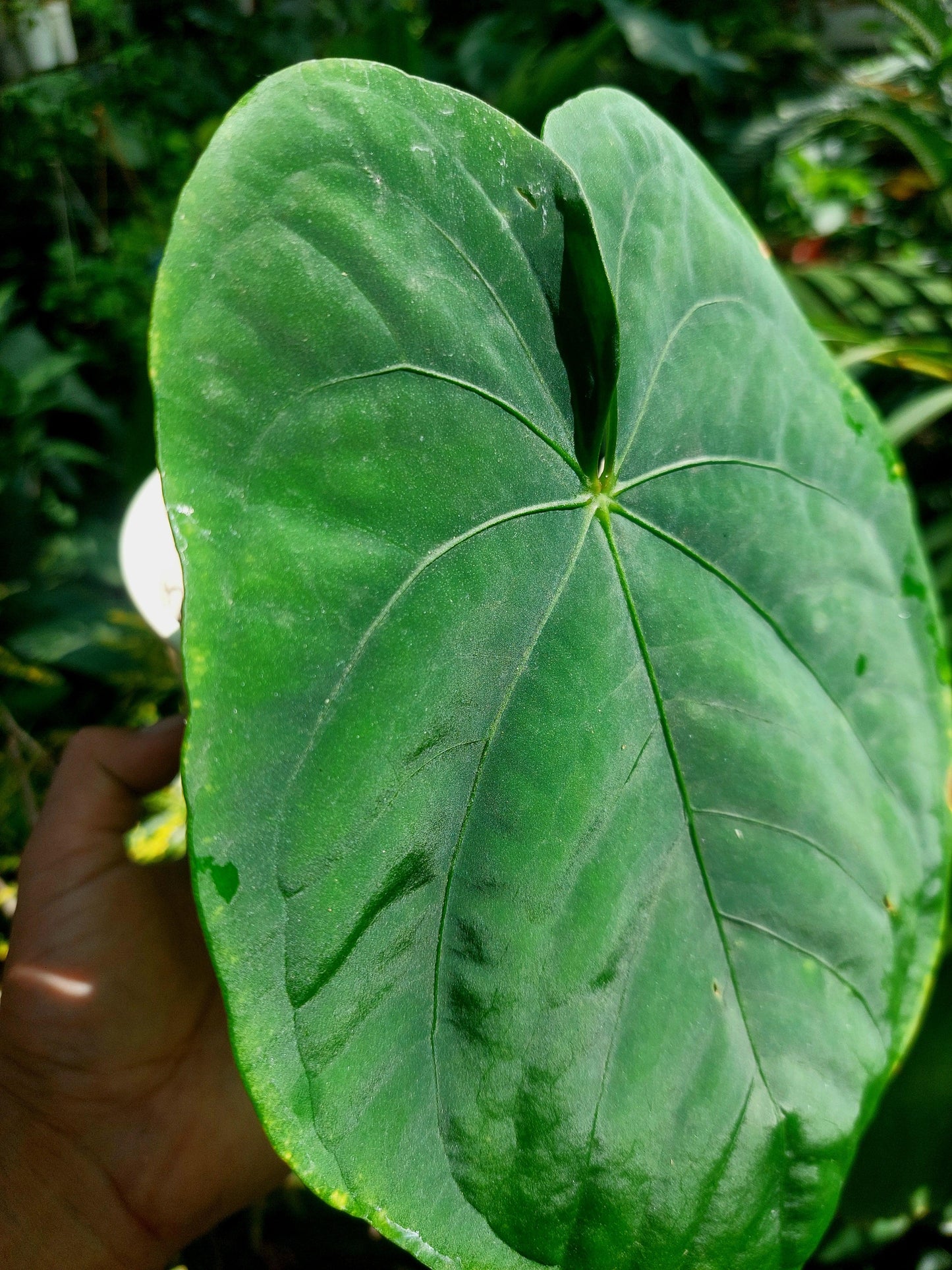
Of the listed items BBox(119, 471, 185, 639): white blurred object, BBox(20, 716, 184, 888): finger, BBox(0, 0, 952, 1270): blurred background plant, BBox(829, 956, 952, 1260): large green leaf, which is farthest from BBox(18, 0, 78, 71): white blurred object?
BBox(829, 956, 952, 1260): large green leaf

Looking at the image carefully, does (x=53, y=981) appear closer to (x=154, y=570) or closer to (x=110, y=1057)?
(x=110, y=1057)

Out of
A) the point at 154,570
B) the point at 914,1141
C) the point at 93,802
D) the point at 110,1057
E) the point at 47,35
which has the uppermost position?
the point at 47,35

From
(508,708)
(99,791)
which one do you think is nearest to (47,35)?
(99,791)

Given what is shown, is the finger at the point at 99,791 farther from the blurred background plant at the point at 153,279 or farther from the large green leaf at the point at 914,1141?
the large green leaf at the point at 914,1141

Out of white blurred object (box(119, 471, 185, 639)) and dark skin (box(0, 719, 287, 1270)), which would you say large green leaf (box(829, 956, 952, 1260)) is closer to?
dark skin (box(0, 719, 287, 1270))

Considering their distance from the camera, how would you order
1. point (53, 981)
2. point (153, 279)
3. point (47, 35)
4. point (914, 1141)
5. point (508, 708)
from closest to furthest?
point (508, 708) < point (53, 981) < point (914, 1141) < point (153, 279) < point (47, 35)

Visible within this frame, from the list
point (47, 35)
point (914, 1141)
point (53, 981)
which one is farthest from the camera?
point (47, 35)

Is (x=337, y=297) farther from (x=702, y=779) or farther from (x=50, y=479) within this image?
(x=50, y=479)
